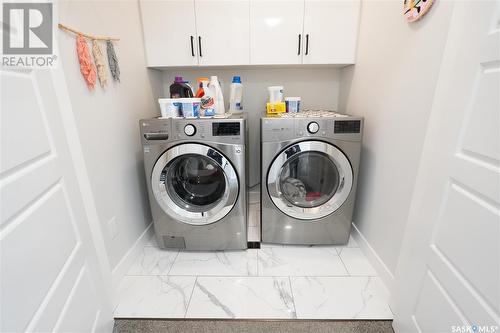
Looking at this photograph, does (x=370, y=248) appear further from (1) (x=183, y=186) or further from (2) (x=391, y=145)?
(1) (x=183, y=186)

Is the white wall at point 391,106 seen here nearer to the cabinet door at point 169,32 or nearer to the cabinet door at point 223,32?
the cabinet door at point 223,32

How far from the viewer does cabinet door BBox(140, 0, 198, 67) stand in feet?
5.48

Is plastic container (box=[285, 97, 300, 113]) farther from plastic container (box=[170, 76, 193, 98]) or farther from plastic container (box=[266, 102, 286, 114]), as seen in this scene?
plastic container (box=[170, 76, 193, 98])

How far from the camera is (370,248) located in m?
1.54

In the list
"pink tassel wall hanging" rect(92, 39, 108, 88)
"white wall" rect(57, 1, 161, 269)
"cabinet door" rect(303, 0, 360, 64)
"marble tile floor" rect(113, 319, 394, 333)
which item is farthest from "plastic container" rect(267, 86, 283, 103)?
"marble tile floor" rect(113, 319, 394, 333)

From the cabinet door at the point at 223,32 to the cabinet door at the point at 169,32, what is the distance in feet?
→ 0.21

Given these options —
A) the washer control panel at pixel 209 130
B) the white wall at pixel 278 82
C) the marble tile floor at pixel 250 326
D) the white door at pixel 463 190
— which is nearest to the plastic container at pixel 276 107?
the washer control panel at pixel 209 130

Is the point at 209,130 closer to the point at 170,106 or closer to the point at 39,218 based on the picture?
the point at 170,106

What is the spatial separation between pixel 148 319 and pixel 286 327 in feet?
2.38

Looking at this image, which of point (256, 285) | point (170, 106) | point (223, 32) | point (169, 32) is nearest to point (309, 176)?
point (256, 285)

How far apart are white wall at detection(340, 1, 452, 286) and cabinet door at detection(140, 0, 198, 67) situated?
4.21 ft

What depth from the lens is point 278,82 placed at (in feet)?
7.16

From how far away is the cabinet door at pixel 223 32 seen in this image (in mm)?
1667

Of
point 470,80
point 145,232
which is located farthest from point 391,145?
point 145,232
